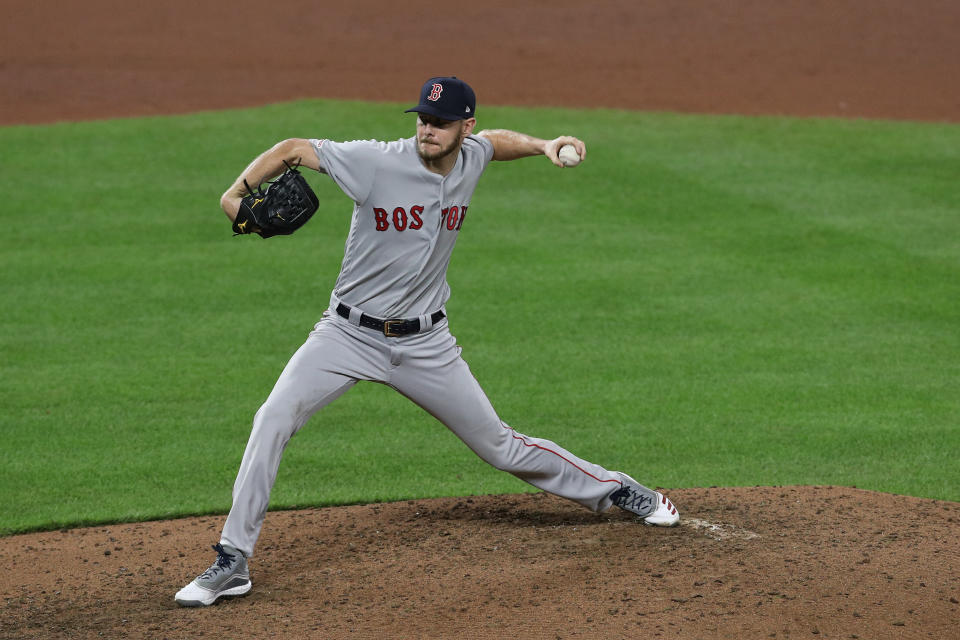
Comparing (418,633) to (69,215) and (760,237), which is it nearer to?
(760,237)

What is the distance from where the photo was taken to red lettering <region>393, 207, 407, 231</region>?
16.4 ft

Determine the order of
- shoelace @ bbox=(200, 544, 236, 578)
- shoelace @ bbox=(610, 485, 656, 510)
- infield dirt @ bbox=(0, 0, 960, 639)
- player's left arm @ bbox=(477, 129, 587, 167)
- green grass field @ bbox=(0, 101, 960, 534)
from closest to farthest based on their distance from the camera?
infield dirt @ bbox=(0, 0, 960, 639)
shoelace @ bbox=(200, 544, 236, 578)
player's left arm @ bbox=(477, 129, 587, 167)
shoelace @ bbox=(610, 485, 656, 510)
green grass field @ bbox=(0, 101, 960, 534)

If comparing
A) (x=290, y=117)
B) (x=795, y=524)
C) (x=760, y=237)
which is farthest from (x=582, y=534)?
(x=290, y=117)

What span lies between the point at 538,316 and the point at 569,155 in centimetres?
462

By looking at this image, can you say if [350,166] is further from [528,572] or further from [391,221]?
[528,572]

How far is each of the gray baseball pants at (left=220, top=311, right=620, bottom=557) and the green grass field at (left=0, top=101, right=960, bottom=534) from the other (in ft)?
4.17

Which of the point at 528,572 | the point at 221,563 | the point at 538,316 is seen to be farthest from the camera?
the point at 538,316

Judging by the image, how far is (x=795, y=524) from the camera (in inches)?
215

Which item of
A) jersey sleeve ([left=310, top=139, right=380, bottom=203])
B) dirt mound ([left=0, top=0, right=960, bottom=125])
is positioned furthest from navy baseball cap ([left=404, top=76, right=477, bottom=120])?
dirt mound ([left=0, top=0, right=960, bottom=125])

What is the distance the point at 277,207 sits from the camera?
4.82 meters

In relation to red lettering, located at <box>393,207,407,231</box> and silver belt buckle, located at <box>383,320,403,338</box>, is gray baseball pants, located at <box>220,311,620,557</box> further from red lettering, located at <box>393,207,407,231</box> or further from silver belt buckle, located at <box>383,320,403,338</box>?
red lettering, located at <box>393,207,407,231</box>

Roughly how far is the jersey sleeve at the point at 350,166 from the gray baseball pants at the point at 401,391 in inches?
22.2

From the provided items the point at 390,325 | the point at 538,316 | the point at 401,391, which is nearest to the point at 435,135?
the point at 390,325

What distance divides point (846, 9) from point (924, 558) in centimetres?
1827
